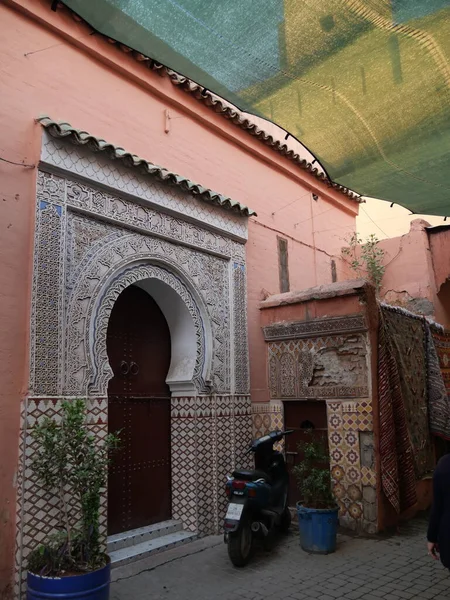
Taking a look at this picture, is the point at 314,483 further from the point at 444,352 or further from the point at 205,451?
the point at 444,352

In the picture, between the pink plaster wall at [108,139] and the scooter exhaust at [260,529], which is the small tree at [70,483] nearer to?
the pink plaster wall at [108,139]

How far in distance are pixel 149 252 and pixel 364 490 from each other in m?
3.78

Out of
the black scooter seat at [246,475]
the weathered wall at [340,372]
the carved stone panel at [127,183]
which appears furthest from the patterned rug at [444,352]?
the black scooter seat at [246,475]

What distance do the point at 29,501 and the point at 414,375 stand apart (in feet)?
17.6

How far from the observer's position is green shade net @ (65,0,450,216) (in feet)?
9.87

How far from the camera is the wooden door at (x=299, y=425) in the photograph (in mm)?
6680

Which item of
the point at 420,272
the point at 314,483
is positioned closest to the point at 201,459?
the point at 314,483

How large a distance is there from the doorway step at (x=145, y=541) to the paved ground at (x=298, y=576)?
0.15 metres

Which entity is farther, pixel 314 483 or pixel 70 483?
pixel 314 483

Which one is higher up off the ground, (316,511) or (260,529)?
(316,511)

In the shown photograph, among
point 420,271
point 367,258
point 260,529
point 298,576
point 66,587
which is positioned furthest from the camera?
point 367,258

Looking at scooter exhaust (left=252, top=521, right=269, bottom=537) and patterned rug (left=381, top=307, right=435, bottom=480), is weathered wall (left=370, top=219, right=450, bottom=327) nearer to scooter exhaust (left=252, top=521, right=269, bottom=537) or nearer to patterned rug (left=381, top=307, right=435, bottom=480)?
patterned rug (left=381, top=307, right=435, bottom=480)

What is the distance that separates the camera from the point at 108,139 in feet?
19.3

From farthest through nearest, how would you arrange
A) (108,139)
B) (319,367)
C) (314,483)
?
(319,367)
(108,139)
(314,483)
